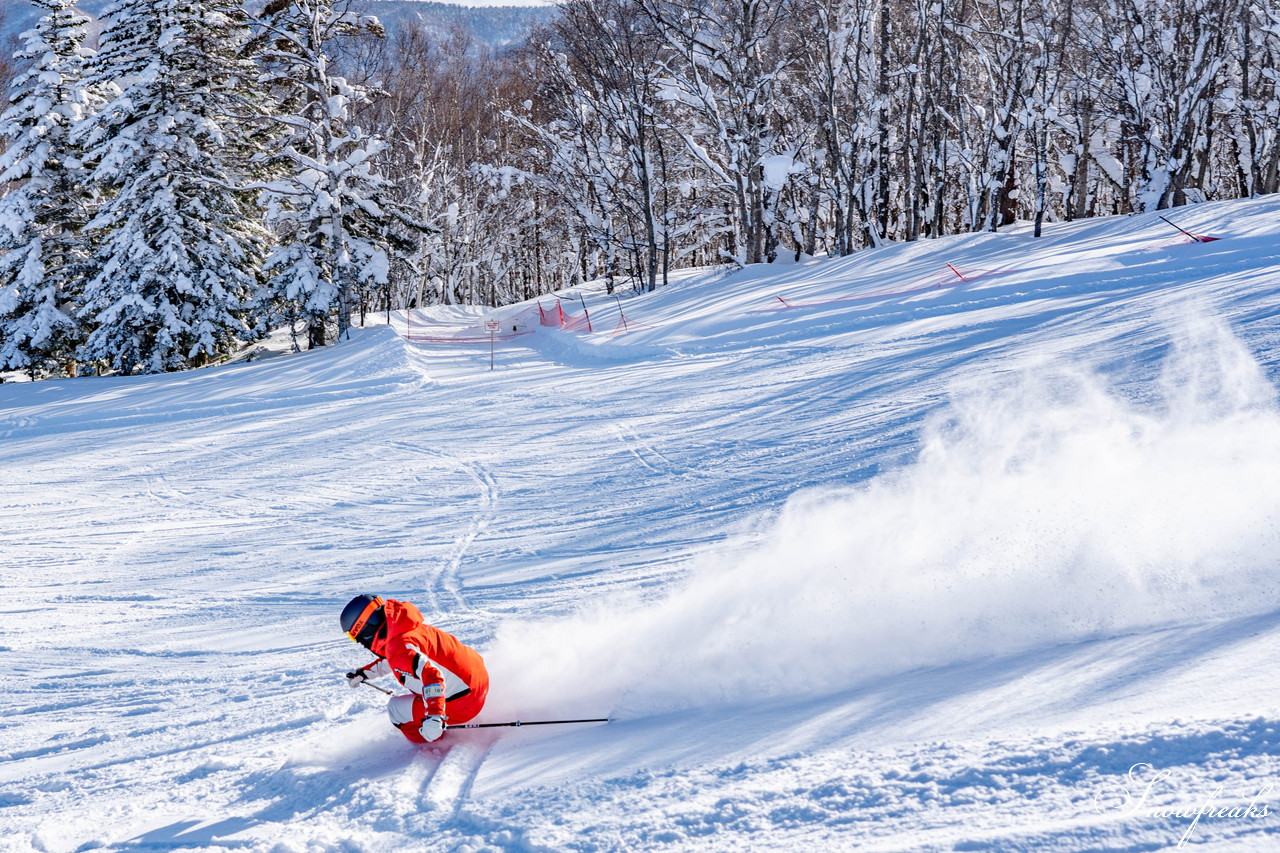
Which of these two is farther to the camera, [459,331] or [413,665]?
[459,331]

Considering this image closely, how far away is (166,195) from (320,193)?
11.6 feet

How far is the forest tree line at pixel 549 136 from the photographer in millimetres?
20797

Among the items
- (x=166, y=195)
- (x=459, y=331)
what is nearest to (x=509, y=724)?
(x=166, y=195)

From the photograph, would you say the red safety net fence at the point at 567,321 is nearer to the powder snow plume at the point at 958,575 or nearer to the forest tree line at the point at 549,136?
the forest tree line at the point at 549,136

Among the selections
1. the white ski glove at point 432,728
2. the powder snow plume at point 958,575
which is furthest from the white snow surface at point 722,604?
the white ski glove at point 432,728

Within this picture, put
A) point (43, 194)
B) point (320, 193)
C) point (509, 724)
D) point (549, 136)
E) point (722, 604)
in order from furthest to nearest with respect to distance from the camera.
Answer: point (549, 136)
point (43, 194)
point (320, 193)
point (722, 604)
point (509, 724)

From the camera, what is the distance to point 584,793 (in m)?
3.98

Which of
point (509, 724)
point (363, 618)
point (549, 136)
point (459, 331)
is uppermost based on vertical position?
point (549, 136)

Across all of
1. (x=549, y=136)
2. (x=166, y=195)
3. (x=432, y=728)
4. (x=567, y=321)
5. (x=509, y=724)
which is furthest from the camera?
(x=549, y=136)

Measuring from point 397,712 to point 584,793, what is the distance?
1.25 meters

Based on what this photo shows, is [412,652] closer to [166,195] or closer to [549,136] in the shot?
[166,195]

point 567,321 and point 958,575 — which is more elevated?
point 567,321

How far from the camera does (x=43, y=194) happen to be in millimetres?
21672

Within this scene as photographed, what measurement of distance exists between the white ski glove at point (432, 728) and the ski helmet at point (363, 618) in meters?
0.52
